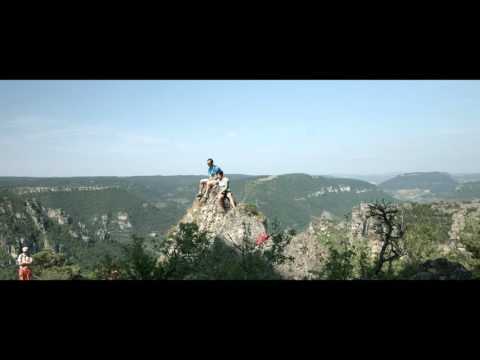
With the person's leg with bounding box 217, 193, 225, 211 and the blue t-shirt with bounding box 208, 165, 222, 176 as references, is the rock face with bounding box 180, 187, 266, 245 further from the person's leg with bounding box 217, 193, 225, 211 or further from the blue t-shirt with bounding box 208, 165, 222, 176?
the blue t-shirt with bounding box 208, 165, 222, 176

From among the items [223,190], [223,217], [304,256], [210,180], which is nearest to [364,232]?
[304,256]

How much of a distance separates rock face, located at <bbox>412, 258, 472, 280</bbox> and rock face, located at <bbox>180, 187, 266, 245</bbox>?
6.07 metres

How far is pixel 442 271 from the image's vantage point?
5.82m

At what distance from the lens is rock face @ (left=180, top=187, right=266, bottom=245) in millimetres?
11727

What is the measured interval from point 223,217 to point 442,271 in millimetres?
7496

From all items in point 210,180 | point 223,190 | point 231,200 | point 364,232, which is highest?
point 210,180

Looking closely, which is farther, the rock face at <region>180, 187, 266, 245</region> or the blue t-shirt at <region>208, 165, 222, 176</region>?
the rock face at <region>180, 187, 266, 245</region>

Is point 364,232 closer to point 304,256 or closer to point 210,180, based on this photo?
point 304,256

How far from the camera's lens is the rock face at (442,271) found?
5319 millimetres

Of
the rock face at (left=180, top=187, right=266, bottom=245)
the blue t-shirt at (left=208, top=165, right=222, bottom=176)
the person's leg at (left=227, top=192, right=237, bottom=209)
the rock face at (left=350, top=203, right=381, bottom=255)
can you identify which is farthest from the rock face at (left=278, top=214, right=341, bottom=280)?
the blue t-shirt at (left=208, top=165, right=222, bottom=176)

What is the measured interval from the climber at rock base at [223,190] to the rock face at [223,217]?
7.2 inches

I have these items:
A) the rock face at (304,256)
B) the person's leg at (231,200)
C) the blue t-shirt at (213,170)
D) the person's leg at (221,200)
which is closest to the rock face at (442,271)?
the rock face at (304,256)
